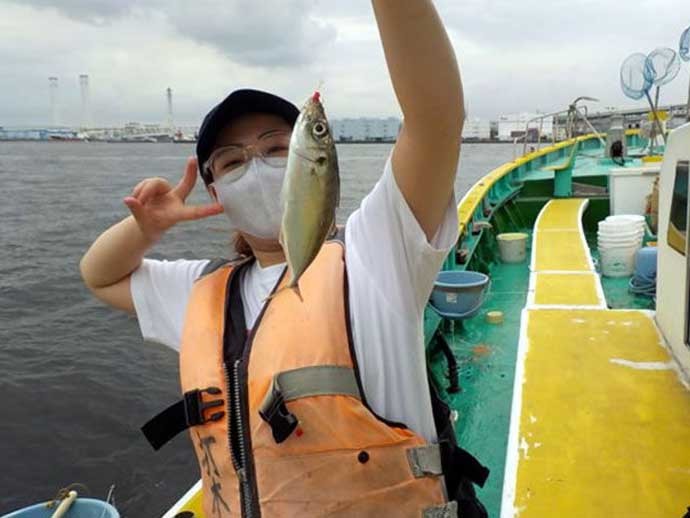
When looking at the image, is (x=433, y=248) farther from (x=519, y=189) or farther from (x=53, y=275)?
(x=53, y=275)

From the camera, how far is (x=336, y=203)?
142 cm

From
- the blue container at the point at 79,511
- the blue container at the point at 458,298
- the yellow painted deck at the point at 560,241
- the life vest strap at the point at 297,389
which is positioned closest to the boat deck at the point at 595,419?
the blue container at the point at 458,298

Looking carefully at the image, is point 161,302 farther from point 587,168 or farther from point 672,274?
point 587,168

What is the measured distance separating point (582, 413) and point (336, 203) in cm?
207

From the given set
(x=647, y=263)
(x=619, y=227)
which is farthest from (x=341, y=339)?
(x=619, y=227)

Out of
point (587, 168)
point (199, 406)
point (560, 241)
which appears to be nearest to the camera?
point (199, 406)

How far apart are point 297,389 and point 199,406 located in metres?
0.34

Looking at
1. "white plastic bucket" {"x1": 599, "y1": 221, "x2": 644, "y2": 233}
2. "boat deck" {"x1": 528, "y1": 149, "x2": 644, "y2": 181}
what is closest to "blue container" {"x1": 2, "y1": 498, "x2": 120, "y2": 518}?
"white plastic bucket" {"x1": 599, "y1": 221, "x2": 644, "y2": 233}

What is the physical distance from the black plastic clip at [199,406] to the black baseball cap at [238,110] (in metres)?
0.73

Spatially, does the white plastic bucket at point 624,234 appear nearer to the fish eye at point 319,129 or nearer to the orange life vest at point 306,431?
the orange life vest at point 306,431

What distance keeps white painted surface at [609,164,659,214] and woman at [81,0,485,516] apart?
7754 mm

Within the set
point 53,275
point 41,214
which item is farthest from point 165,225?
point 41,214

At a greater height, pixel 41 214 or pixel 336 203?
pixel 336 203

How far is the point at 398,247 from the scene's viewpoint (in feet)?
5.06
